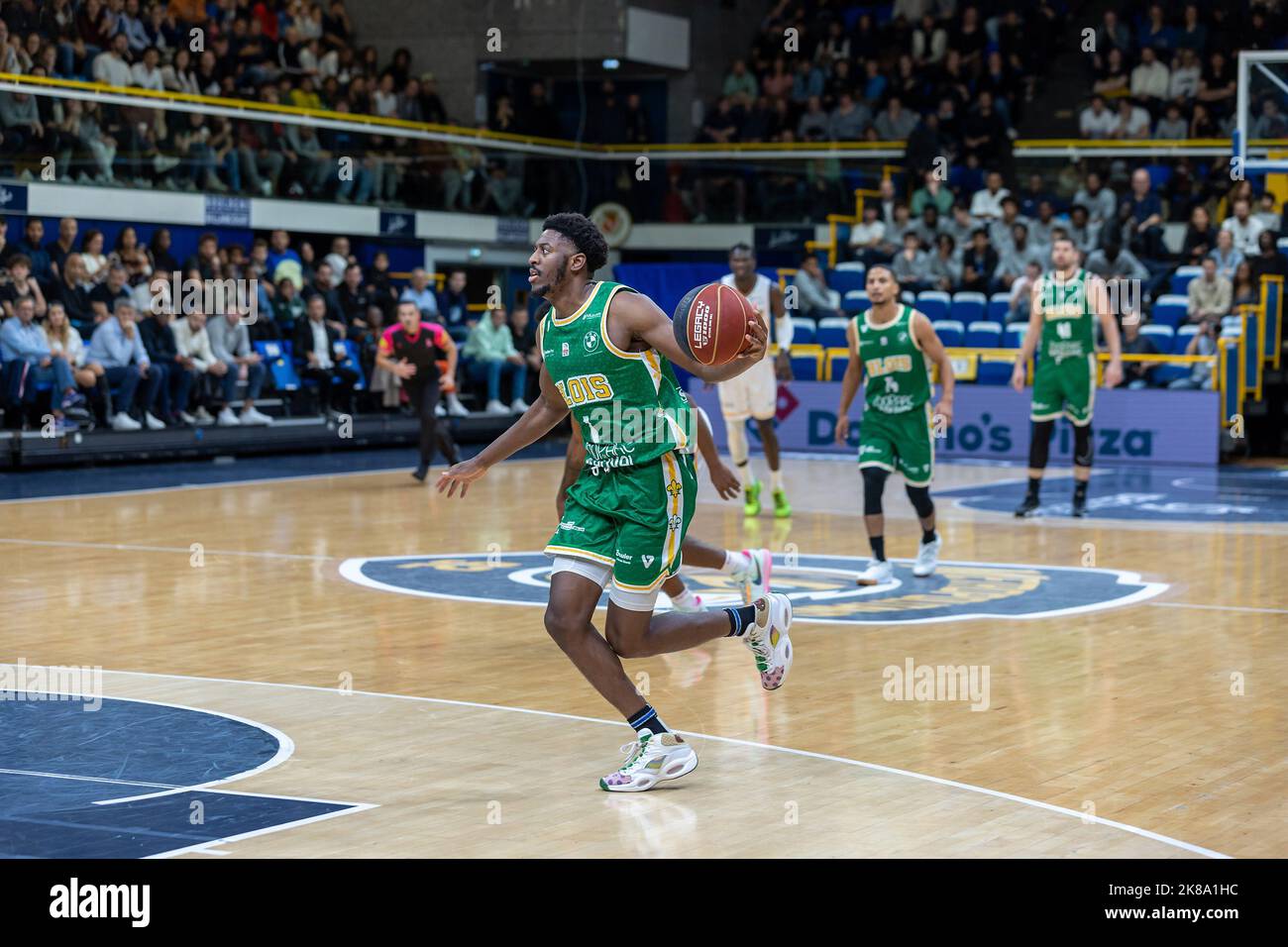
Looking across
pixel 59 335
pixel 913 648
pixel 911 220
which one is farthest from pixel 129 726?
pixel 911 220

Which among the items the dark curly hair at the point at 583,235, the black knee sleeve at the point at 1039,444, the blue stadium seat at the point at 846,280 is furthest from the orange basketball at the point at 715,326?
the blue stadium seat at the point at 846,280

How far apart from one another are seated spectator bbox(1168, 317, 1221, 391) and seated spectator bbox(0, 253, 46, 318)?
39.6 ft

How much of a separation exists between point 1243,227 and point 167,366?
12.7 meters

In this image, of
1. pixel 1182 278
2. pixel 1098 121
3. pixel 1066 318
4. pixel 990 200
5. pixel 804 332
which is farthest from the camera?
pixel 1098 121

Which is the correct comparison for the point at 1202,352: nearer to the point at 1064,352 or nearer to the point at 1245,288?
the point at 1245,288

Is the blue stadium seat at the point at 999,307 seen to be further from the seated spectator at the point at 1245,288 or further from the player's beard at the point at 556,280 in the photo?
the player's beard at the point at 556,280

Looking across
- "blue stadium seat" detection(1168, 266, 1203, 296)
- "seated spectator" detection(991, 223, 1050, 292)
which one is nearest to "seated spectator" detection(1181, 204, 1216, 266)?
"blue stadium seat" detection(1168, 266, 1203, 296)

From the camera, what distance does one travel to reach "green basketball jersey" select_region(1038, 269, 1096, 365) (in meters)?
14.3

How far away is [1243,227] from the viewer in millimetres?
22016

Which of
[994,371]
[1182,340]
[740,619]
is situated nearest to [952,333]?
[994,371]

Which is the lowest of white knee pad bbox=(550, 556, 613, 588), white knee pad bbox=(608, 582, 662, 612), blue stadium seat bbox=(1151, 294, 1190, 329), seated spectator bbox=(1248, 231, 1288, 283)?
white knee pad bbox=(608, 582, 662, 612)

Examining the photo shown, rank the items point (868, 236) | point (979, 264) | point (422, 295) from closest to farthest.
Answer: point (422, 295) < point (979, 264) < point (868, 236)

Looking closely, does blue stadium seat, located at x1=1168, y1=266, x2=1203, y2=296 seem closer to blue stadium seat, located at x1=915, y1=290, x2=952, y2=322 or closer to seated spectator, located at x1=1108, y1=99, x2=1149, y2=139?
blue stadium seat, located at x1=915, y1=290, x2=952, y2=322

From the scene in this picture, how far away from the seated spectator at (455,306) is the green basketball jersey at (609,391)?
17.1 m
